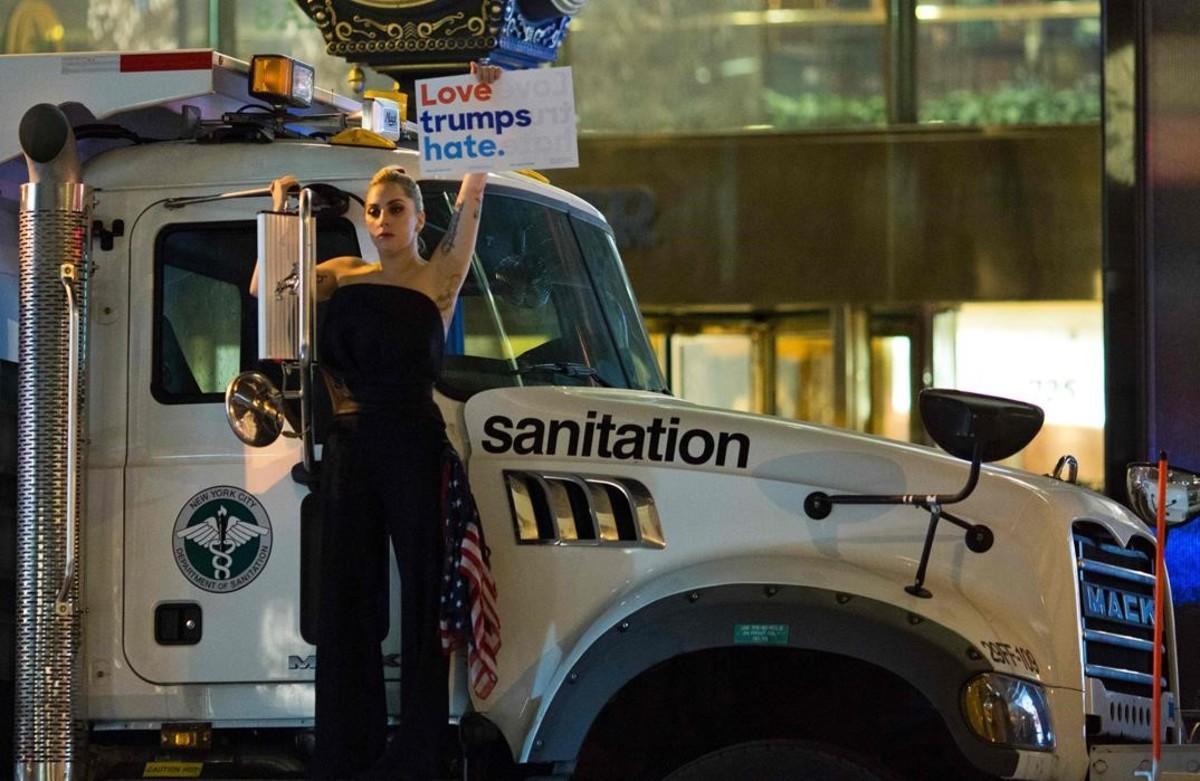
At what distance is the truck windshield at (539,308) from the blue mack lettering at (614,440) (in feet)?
0.60

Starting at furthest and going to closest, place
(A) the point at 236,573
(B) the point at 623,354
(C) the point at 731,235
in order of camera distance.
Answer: (C) the point at 731,235 < (B) the point at 623,354 < (A) the point at 236,573

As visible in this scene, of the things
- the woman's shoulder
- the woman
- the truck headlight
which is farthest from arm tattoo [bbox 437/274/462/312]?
the truck headlight

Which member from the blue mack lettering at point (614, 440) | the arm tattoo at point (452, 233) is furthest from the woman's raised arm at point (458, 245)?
the blue mack lettering at point (614, 440)

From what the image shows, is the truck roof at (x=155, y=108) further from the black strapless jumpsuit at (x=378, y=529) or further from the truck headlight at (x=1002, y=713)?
the truck headlight at (x=1002, y=713)

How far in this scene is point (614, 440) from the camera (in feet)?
17.5

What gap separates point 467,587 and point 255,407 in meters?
0.76

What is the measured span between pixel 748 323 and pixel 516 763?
10.4m

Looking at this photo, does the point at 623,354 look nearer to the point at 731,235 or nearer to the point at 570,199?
the point at 570,199

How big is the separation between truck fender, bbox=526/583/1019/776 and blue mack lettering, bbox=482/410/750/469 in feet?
1.40

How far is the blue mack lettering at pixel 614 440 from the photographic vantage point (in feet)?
17.5

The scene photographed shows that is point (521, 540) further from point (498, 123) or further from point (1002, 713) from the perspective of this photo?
point (1002, 713)

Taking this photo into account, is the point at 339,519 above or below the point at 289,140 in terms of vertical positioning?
below

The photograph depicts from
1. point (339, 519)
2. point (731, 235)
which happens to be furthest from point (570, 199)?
point (731, 235)

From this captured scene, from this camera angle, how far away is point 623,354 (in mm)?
5992
